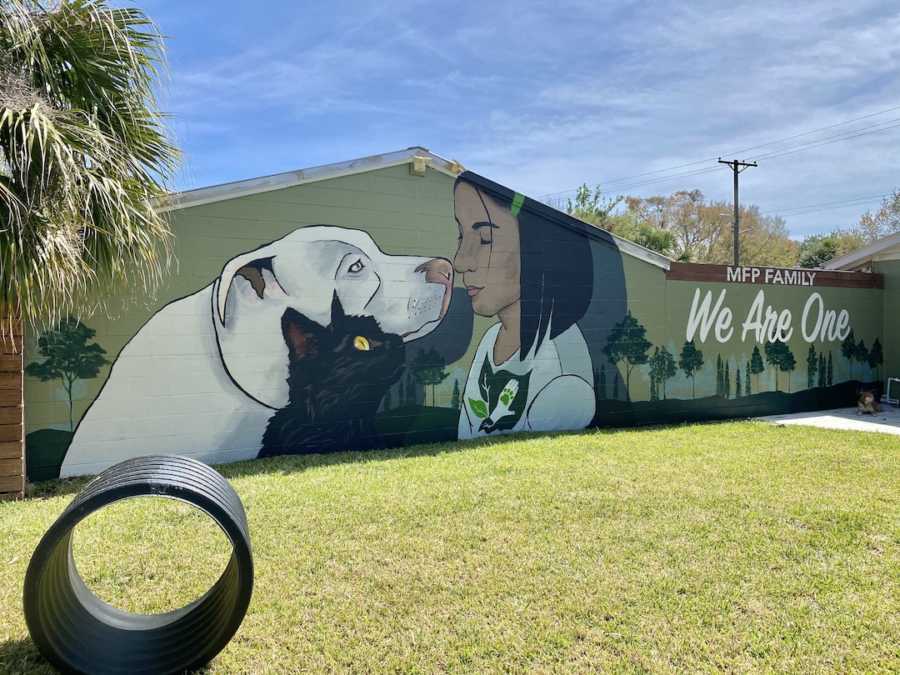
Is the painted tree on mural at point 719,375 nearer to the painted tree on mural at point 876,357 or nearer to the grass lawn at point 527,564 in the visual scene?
the grass lawn at point 527,564

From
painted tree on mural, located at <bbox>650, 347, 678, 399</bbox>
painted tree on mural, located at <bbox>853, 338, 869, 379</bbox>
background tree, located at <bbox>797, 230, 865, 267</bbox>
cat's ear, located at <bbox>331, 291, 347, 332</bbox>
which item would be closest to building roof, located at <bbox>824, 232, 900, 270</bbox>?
painted tree on mural, located at <bbox>853, 338, 869, 379</bbox>

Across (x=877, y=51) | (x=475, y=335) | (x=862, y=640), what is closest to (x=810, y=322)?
(x=877, y=51)

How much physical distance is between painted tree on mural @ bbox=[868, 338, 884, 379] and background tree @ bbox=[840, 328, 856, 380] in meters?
0.48

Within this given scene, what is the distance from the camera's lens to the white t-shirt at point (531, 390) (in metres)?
7.67

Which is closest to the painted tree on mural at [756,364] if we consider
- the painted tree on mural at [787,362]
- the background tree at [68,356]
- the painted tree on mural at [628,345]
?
the painted tree on mural at [787,362]

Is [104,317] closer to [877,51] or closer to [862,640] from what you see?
[862,640]

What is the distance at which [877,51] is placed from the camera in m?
10.0

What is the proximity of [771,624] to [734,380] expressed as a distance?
732 cm

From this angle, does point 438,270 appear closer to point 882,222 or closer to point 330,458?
point 330,458

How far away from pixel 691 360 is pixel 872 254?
5.05 m

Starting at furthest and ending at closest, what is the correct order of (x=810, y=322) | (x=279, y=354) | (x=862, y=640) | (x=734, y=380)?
(x=810, y=322), (x=734, y=380), (x=279, y=354), (x=862, y=640)

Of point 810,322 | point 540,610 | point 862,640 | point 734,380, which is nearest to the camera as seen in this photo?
point 862,640

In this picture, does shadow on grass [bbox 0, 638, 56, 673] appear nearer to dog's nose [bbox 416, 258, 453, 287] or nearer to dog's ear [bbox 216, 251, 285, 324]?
dog's ear [bbox 216, 251, 285, 324]

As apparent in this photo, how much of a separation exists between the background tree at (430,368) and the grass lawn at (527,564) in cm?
147
